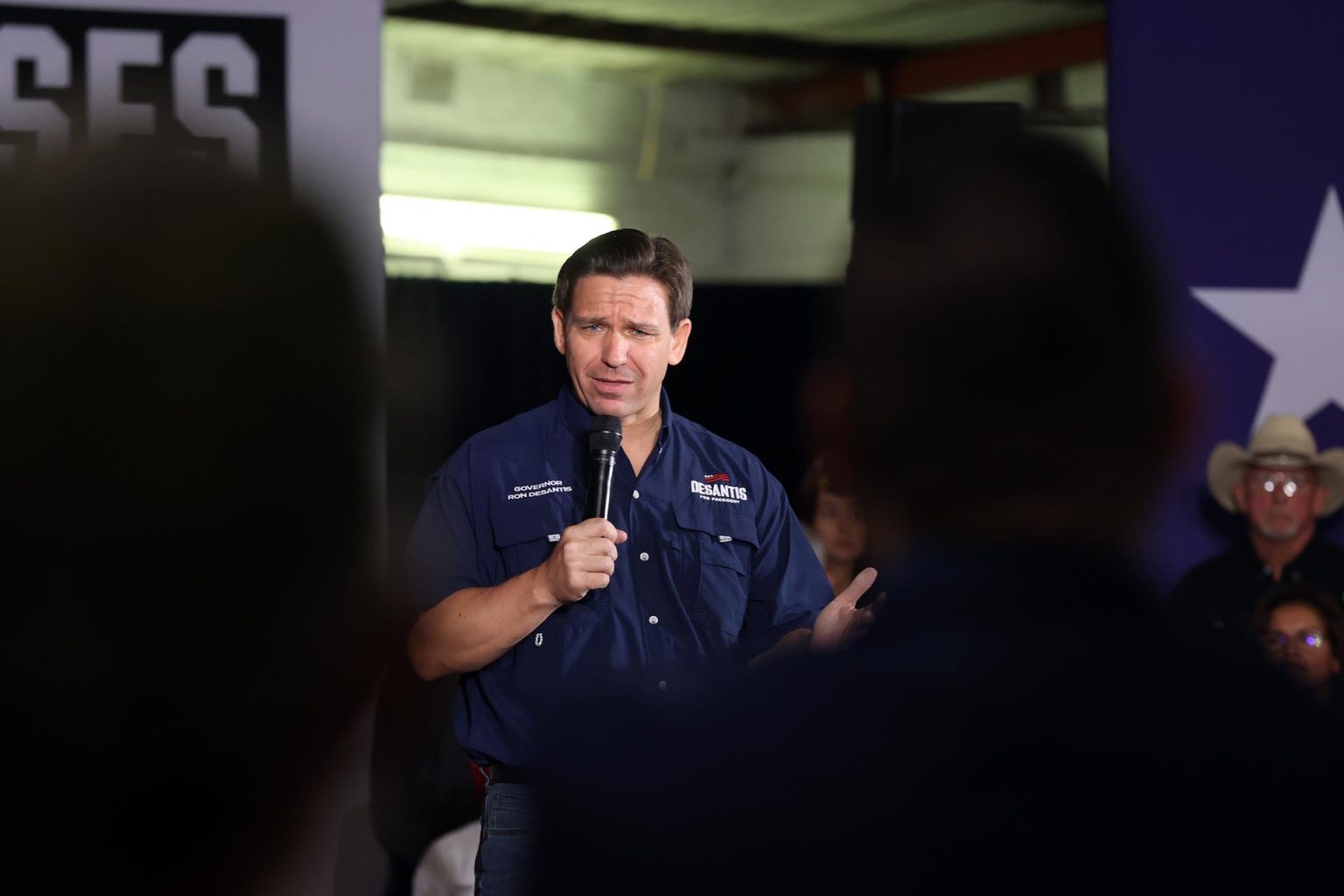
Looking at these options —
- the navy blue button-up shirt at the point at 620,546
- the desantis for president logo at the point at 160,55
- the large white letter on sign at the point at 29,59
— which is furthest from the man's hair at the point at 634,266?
the large white letter on sign at the point at 29,59

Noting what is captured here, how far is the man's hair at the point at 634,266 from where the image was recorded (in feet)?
5.61

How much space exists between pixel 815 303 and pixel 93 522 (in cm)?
155

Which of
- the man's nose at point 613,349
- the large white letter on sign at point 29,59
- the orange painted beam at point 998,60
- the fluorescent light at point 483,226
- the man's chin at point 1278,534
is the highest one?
the orange painted beam at point 998,60

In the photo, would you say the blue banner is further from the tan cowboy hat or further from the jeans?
the jeans

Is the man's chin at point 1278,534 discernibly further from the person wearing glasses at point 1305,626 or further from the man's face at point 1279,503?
the person wearing glasses at point 1305,626

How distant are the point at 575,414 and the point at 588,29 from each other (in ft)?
4.27

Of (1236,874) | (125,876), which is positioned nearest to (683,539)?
(1236,874)

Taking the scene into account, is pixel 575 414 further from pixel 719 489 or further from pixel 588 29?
pixel 588 29

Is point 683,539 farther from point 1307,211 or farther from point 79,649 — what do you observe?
point 1307,211

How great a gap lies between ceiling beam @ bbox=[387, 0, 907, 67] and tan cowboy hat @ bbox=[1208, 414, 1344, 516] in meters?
1.24

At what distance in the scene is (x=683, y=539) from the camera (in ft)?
5.74

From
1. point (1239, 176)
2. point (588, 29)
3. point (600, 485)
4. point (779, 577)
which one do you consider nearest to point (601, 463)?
point (600, 485)

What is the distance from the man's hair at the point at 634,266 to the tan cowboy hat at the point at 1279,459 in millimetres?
1794

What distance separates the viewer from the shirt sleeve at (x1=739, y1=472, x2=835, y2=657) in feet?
5.13
